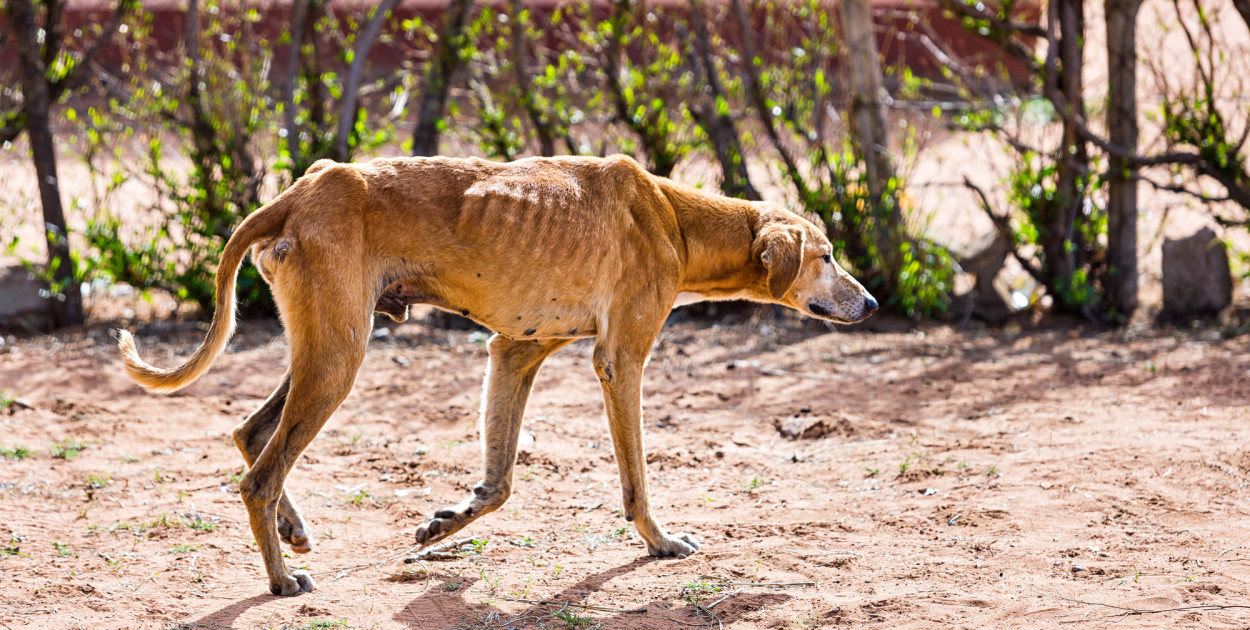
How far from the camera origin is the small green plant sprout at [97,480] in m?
5.31

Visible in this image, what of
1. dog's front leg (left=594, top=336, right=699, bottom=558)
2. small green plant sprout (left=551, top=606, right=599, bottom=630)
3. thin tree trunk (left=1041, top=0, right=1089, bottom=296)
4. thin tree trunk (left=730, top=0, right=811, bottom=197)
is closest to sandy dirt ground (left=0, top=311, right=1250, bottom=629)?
small green plant sprout (left=551, top=606, right=599, bottom=630)

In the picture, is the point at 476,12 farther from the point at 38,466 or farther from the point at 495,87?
the point at 38,466

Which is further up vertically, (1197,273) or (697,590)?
(1197,273)

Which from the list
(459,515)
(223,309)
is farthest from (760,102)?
(223,309)

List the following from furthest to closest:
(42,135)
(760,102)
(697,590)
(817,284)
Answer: (760,102), (42,135), (817,284), (697,590)

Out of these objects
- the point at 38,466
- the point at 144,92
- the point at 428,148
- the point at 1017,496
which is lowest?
the point at 1017,496

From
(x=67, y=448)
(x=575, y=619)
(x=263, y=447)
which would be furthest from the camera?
(x=67, y=448)

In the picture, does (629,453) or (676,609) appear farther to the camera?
(629,453)

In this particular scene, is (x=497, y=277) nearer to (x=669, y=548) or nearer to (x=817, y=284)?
(x=669, y=548)

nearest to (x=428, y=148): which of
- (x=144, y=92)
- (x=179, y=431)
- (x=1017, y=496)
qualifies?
(x=144, y=92)

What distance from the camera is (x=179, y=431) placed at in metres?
6.33

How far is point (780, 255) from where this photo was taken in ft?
15.5

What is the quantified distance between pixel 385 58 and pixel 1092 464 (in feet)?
33.4

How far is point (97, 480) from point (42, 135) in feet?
15.5
